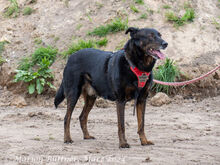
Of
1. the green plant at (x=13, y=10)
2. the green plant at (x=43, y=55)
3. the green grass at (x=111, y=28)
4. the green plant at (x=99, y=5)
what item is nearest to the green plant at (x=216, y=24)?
the green grass at (x=111, y=28)

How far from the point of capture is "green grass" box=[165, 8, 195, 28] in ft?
32.8

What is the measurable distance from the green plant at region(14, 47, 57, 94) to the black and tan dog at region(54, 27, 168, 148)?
3.36m

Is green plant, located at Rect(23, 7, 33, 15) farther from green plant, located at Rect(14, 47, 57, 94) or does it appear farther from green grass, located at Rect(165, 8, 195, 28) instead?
green grass, located at Rect(165, 8, 195, 28)

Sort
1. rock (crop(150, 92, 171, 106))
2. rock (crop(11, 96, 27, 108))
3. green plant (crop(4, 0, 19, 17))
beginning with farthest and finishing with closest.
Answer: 1. green plant (crop(4, 0, 19, 17))
2. rock (crop(11, 96, 27, 108))
3. rock (crop(150, 92, 171, 106))

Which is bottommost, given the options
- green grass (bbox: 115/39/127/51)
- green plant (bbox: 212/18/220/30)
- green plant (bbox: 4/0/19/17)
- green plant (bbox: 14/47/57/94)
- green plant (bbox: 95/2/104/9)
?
green plant (bbox: 14/47/57/94)

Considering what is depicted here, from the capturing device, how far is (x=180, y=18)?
1011 centimetres

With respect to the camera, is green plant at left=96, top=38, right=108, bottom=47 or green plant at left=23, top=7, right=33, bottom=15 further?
green plant at left=23, top=7, right=33, bottom=15

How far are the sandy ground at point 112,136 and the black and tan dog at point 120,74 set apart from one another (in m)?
0.41

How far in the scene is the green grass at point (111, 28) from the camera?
32.9ft

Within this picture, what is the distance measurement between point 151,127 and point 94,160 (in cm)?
263

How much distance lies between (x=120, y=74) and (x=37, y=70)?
5.14 meters

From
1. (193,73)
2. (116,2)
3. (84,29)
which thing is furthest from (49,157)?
(116,2)

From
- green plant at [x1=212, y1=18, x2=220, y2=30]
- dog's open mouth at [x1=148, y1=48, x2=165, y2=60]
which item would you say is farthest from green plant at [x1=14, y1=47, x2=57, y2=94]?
green plant at [x1=212, y1=18, x2=220, y2=30]

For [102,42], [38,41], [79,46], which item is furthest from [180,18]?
[38,41]
